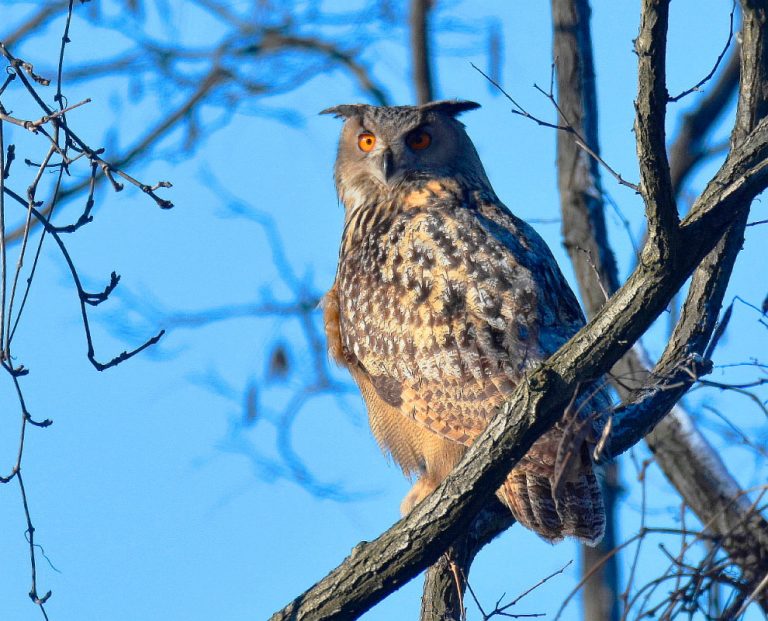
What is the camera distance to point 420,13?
646 cm

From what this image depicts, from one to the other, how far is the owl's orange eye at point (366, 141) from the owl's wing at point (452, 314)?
0.74 m

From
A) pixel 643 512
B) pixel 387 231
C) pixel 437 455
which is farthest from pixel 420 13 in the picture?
pixel 643 512

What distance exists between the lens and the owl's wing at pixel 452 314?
3424 millimetres

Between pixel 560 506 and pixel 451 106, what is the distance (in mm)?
2175

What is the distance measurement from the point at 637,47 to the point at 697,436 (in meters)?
2.86

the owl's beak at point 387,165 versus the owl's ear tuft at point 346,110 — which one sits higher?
the owl's ear tuft at point 346,110

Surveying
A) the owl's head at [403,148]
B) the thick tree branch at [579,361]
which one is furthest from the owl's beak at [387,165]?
the thick tree branch at [579,361]

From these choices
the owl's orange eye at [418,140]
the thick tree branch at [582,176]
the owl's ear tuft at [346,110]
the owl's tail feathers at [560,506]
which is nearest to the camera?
the owl's tail feathers at [560,506]

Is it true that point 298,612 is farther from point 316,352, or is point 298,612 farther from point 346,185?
point 316,352

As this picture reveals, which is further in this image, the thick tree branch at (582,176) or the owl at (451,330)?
the thick tree branch at (582,176)

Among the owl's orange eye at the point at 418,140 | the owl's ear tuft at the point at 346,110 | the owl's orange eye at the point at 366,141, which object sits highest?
the owl's ear tuft at the point at 346,110

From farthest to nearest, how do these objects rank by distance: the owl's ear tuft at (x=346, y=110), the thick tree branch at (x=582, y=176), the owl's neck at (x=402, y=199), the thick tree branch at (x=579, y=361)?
the thick tree branch at (x=582, y=176) < the owl's ear tuft at (x=346, y=110) < the owl's neck at (x=402, y=199) < the thick tree branch at (x=579, y=361)

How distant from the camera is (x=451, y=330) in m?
3.53

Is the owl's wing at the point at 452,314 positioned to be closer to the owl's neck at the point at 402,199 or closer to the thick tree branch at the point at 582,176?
the owl's neck at the point at 402,199
